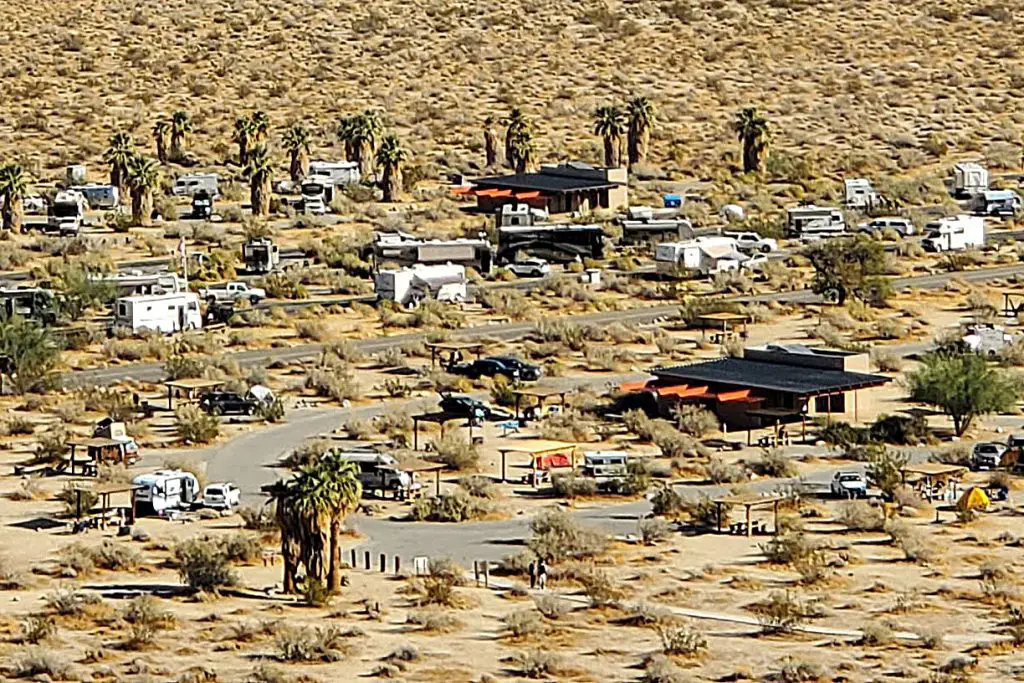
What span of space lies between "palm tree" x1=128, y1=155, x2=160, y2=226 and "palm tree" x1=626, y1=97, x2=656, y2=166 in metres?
30.1

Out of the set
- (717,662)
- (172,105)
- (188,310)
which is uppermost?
(172,105)

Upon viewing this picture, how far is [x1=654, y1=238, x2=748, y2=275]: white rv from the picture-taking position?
103 m

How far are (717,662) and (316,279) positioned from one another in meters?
57.0

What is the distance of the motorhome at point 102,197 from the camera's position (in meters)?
122

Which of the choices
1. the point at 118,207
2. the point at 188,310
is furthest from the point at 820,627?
the point at 118,207

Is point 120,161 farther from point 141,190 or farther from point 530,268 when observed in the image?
point 530,268

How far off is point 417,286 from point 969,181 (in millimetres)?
42630

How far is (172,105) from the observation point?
520ft

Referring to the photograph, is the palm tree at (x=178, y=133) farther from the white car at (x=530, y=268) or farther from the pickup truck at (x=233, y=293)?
the pickup truck at (x=233, y=293)

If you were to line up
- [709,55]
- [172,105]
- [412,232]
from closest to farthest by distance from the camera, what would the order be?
[412,232] < [172,105] < [709,55]

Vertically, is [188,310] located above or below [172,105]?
below

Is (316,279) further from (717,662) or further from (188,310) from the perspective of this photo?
(717,662)

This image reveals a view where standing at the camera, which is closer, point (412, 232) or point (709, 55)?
point (412, 232)

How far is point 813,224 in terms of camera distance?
4525 inches
